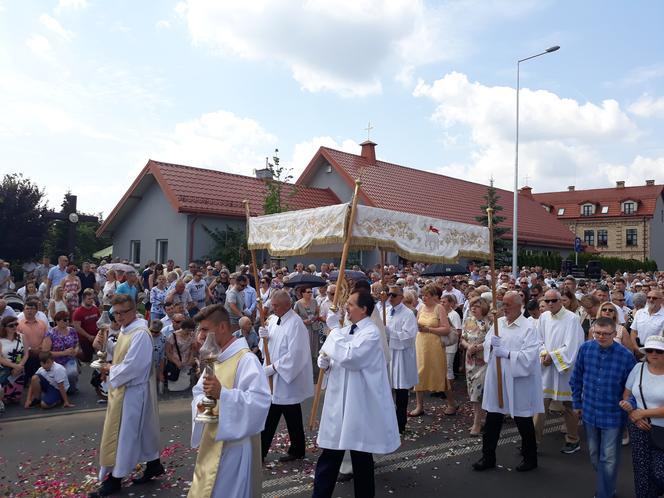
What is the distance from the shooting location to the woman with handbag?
180 inches

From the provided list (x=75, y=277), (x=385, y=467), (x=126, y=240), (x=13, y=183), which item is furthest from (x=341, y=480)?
(x=13, y=183)

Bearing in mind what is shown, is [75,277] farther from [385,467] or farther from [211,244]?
[385,467]

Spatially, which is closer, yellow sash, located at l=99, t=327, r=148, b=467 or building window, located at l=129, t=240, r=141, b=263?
yellow sash, located at l=99, t=327, r=148, b=467

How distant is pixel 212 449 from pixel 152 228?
1967 centimetres

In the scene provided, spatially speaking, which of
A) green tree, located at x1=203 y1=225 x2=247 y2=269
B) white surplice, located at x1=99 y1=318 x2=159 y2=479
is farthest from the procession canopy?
green tree, located at x1=203 y1=225 x2=247 y2=269

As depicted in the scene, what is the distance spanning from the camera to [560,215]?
61469mm

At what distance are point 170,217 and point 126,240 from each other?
11.0 feet

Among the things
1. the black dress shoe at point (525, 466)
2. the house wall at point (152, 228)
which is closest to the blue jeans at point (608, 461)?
the black dress shoe at point (525, 466)

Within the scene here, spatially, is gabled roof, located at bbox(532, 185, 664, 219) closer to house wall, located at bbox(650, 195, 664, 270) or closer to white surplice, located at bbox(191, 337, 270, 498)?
house wall, located at bbox(650, 195, 664, 270)

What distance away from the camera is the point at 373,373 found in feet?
16.0

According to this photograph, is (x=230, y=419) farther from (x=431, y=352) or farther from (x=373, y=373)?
(x=431, y=352)

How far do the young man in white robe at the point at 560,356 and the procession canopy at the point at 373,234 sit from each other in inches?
44.6

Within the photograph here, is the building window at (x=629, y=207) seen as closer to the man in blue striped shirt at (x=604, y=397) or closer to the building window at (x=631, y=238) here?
the building window at (x=631, y=238)

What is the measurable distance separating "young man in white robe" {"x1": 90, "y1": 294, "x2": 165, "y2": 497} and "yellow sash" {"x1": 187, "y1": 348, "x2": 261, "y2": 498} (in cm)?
165
